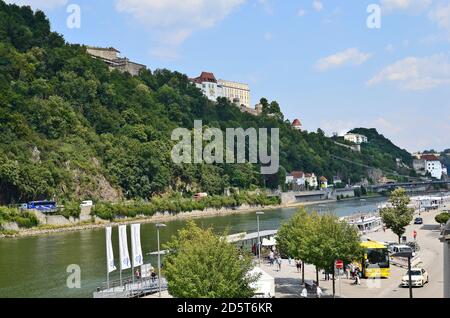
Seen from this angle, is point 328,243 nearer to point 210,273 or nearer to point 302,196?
point 210,273

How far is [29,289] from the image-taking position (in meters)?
27.7

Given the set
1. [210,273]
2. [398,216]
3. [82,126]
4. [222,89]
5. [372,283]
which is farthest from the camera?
[222,89]

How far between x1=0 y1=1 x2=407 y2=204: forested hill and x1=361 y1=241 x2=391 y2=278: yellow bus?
46622 millimetres

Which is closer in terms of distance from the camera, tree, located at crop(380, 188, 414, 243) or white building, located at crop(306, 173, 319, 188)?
tree, located at crop(380, 188, 414, 243)

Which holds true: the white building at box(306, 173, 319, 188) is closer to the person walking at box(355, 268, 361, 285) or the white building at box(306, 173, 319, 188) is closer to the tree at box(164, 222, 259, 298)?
the person walking at box(355, 268, 361, 285)

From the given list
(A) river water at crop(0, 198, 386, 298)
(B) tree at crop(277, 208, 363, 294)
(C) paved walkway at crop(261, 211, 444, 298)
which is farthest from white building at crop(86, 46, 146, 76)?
(B) tree at crop(277, 208, 363, 294)

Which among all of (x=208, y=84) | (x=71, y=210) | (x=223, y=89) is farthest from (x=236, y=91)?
(x=71, y=210)

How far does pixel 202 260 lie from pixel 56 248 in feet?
98.8

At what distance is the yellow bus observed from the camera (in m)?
24.9

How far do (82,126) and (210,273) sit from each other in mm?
74371

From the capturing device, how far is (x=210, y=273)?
15211 mm

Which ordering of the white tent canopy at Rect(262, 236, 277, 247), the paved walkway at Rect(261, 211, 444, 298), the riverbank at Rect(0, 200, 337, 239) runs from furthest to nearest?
the riverbank at Rect(0, 200, 337, 239)
the white tent canopy at Rect(262, 236, 277, 247)
the paved walkway at Rect(261, 211, 444, 298)

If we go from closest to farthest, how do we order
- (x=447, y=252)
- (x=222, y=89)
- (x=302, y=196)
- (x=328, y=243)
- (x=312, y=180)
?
→ (x=447, y=252) → (x=328, y=243) → (x=302, y=196) → (x=312, y=180) → (x=222, y=89)
